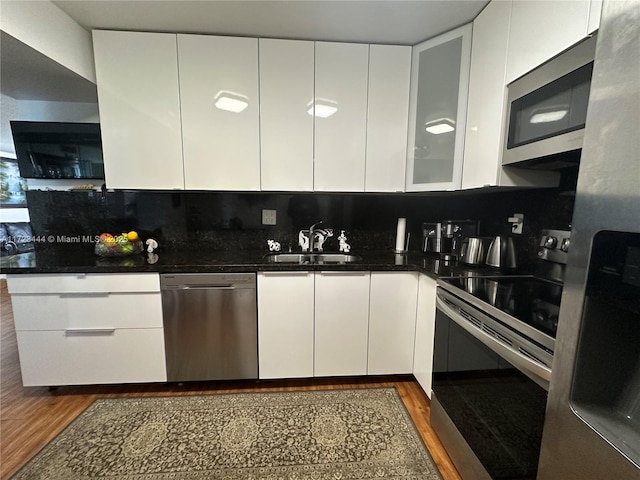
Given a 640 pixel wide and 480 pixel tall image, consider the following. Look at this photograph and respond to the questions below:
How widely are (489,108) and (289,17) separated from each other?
1.27m

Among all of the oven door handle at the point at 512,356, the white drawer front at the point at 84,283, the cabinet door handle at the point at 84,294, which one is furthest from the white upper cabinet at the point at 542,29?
the cabinet door handle at the point at 84,294

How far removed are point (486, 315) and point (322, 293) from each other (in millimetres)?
976

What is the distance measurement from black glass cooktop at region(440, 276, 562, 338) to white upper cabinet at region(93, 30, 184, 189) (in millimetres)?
1922

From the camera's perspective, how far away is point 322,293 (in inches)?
71.8

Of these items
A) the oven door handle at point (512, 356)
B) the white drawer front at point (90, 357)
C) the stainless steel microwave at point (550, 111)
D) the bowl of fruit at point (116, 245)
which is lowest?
the white drawer front at point (90, 357)

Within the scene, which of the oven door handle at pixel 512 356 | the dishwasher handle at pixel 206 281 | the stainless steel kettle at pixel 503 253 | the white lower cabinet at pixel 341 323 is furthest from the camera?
the white lower cabinet at pixel 341 323

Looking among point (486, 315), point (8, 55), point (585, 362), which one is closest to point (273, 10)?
point (8, 55)

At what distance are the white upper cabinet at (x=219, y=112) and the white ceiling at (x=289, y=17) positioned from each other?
13cm

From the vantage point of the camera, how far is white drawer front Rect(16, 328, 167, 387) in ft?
5.67

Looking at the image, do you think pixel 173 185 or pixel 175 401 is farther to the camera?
pixel 173 185

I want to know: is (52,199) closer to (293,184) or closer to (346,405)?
(293,184)

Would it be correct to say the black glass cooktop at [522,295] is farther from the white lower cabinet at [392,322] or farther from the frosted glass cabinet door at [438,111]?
the frosted glass cabinet door at [438,111]

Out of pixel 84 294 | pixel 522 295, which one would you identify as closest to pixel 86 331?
pixel 84 294

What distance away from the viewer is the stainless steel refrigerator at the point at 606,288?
21.5 inches
